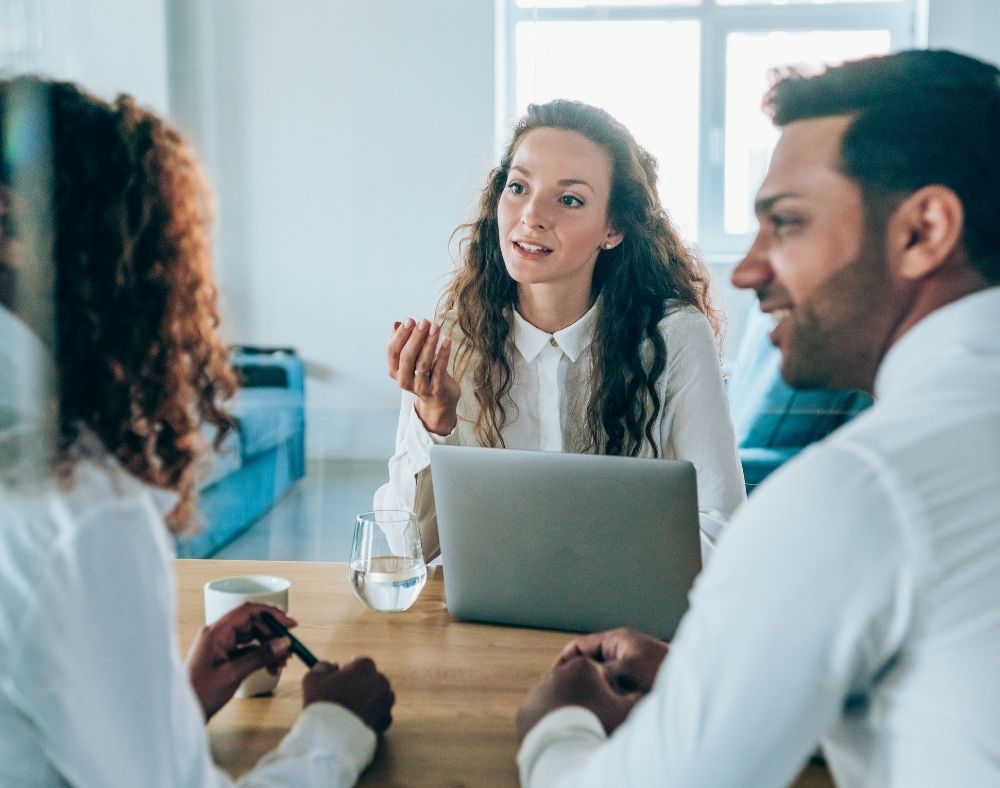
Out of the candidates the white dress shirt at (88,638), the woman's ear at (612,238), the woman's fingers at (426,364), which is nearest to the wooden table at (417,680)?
the white dress shirt at (88,638)

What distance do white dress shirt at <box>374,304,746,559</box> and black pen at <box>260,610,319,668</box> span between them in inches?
21.6

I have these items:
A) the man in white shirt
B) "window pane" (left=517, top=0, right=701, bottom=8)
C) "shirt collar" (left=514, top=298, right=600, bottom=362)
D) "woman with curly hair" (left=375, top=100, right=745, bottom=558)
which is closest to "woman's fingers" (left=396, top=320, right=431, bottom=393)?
"woman with curly hair" (left=375, top=100, right=745, bottom=558)

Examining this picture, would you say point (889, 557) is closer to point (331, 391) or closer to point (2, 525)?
point (2, 525)

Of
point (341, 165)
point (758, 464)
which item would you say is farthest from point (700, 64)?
point (758, 464)

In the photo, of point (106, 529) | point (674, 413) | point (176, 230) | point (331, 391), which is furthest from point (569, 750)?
point (331, 391)

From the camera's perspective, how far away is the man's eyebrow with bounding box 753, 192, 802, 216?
2.26ft

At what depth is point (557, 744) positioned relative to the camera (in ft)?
2.33

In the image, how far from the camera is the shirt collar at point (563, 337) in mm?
1762

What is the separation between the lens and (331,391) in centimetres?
315

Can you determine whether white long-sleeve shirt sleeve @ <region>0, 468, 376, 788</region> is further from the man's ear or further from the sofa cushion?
the sofa cushion

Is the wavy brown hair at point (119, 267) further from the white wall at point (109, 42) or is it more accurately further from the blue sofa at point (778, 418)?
the blue sofa at point (778, 418)

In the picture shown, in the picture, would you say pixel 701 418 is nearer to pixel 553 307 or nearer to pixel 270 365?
pixel 553 307

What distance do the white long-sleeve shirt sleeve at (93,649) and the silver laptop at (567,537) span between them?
1.55 ft

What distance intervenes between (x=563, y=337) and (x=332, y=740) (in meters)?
1.09
